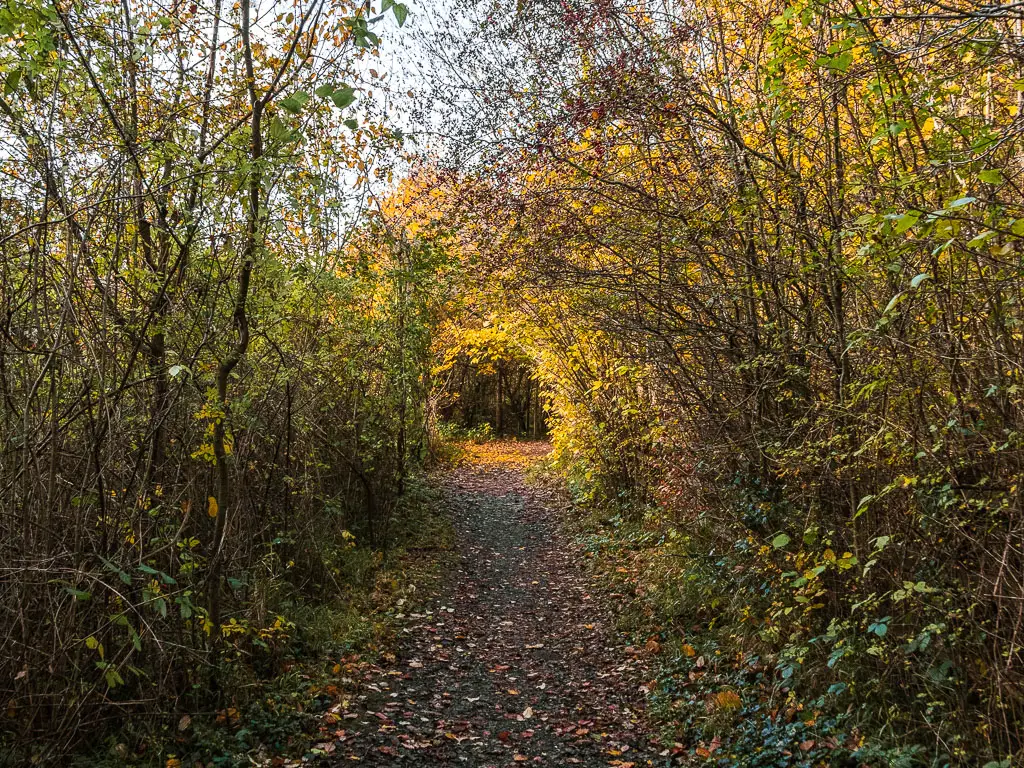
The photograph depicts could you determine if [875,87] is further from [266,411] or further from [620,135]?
[266,411]

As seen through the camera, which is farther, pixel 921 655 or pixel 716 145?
pixel 716 145

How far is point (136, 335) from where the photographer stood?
4.27 m

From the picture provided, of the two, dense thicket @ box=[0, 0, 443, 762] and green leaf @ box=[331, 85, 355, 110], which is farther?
dense thicket @ box=[0, 0, 443, 762]

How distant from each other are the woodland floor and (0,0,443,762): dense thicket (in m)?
1.16

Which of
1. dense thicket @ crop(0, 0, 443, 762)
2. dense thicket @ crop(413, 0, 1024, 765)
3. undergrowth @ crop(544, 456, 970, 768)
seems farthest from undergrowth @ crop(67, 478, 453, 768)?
dense thicket @ crop(413, 0, 1024, 765)

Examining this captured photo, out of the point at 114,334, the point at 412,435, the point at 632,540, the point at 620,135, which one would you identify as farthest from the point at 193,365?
the point at 412,435

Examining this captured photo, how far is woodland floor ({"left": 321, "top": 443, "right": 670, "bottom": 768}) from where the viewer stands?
4.87 meters

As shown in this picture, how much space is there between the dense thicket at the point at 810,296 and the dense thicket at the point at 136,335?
2138 mm

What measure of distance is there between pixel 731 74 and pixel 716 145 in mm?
607

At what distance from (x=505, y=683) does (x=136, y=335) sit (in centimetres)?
424

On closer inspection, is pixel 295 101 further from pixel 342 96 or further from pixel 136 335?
pixel 136 335

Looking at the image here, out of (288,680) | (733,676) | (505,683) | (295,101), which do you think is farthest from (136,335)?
(733,676)

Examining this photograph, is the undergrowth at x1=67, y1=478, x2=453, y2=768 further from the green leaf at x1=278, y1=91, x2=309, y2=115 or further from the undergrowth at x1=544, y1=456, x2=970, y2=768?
the green leaf at x1=278, y1=91, x2=309, y2=115

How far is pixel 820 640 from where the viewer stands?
16.0 ft
